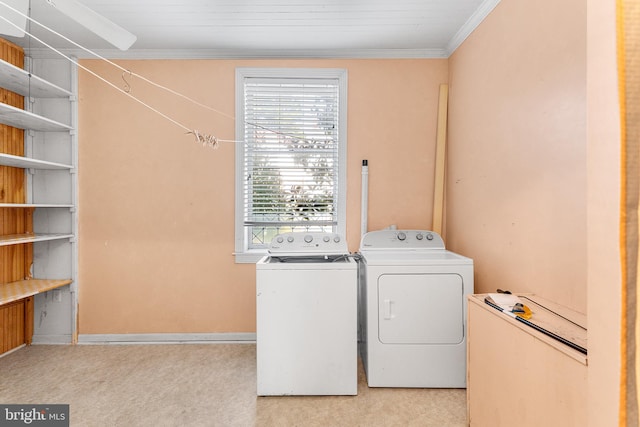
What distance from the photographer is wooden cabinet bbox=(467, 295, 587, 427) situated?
36.9 inches

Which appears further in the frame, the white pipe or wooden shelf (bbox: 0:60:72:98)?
the white pipe

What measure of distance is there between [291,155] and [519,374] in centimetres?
211

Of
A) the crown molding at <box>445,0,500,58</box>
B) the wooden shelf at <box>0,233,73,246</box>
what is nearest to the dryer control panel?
the crown molding at <box>445,0,500,58</box>

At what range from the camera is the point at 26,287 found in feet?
7.38

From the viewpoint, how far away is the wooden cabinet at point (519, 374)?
0.94 metres

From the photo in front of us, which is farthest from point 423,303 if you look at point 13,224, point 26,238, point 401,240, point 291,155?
point 13,224

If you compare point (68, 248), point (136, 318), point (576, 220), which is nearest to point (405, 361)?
point (576, 220)

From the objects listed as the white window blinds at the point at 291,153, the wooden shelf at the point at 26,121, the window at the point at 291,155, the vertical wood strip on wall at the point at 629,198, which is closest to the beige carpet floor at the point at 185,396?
the window at the point at 291,155

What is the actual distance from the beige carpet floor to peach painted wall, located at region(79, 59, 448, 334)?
1.19 feet

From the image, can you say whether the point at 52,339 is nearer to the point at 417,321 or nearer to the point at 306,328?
the point at 306,328

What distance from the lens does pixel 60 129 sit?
248 centimetres

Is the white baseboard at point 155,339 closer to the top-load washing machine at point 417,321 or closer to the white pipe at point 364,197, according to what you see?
the top-load washing machine at point 417,321

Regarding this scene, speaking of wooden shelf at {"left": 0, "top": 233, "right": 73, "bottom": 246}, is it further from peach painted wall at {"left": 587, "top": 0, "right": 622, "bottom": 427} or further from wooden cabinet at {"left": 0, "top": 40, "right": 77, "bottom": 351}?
peach painted wall at {"left": 587, "top": 0, "right": 622, "bottom": 427}

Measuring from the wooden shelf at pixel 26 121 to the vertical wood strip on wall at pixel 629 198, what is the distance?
2.87 m
